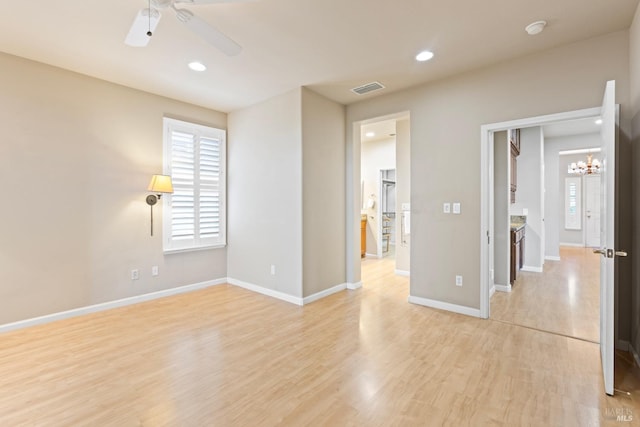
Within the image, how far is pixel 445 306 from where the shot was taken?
3791mm

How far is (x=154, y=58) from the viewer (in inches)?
129

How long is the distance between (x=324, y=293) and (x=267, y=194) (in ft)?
5.57

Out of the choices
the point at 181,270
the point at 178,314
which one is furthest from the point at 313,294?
the point at 181,270

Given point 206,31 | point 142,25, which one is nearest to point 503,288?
point 206,31

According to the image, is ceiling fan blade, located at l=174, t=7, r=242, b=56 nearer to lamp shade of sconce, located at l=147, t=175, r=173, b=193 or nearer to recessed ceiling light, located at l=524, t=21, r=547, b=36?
lamp shade of sconce, located at l=147, t=175, r=173, b=193

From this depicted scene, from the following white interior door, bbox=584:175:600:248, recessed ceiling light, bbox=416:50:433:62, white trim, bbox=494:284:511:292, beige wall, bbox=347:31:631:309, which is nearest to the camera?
beige wall, bbox=347:31:631:309

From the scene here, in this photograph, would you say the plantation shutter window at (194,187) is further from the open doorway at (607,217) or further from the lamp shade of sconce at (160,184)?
the open doorway at (607,217)

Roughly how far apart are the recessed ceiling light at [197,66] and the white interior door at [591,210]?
10.8 meters

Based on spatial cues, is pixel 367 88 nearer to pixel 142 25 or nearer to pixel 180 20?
pixel 180 20

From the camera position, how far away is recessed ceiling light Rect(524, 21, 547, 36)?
8.59ft

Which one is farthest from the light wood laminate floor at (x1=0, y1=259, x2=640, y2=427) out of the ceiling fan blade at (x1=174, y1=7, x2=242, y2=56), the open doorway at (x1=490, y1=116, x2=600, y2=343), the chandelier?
the chandelier

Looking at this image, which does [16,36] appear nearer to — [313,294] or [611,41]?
[313,294]

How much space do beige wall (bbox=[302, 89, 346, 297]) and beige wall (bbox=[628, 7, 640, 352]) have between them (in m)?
3.21

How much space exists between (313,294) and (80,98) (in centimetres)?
385
